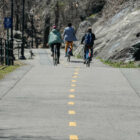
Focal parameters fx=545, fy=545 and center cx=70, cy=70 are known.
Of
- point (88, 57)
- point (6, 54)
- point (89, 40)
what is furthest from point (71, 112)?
point (6, 54)

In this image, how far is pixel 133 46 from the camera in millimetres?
27516

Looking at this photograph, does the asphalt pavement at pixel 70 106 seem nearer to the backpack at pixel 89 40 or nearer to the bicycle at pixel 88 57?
the bicycle at pixel 88 57

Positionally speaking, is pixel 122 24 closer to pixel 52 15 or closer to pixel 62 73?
pixel 62 73

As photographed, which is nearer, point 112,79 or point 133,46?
A: point 112,79

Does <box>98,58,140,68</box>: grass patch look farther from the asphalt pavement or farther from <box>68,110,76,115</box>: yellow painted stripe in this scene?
<box>68,110,76,115</box>: yellow painted stripe

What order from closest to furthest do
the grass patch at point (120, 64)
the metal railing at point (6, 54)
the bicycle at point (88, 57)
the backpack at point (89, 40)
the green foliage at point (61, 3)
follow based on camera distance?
the metal railing at point (6, 54) → the bicycle at point (88, 57) → the backpack at point (89, 40) → the grass patch at point (120, 64) → the green foliage at point (61, 3)

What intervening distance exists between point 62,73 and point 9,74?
1821mm

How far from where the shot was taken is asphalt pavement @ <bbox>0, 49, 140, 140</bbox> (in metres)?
8.66

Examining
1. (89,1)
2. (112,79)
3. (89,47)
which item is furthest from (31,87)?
(89,1)

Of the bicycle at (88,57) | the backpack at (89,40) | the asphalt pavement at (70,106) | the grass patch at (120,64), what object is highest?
the backpack at (89,40)

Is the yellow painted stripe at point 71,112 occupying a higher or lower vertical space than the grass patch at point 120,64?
higher

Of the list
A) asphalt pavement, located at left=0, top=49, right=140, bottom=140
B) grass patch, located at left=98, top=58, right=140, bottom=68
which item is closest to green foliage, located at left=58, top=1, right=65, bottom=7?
grass patch, located at left=98, top=58, right=140, bottom=68

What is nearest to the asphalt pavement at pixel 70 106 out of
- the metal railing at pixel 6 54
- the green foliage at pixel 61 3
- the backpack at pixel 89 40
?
the metal railing at pixel 6 54

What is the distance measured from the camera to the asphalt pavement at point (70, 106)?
866 cm
